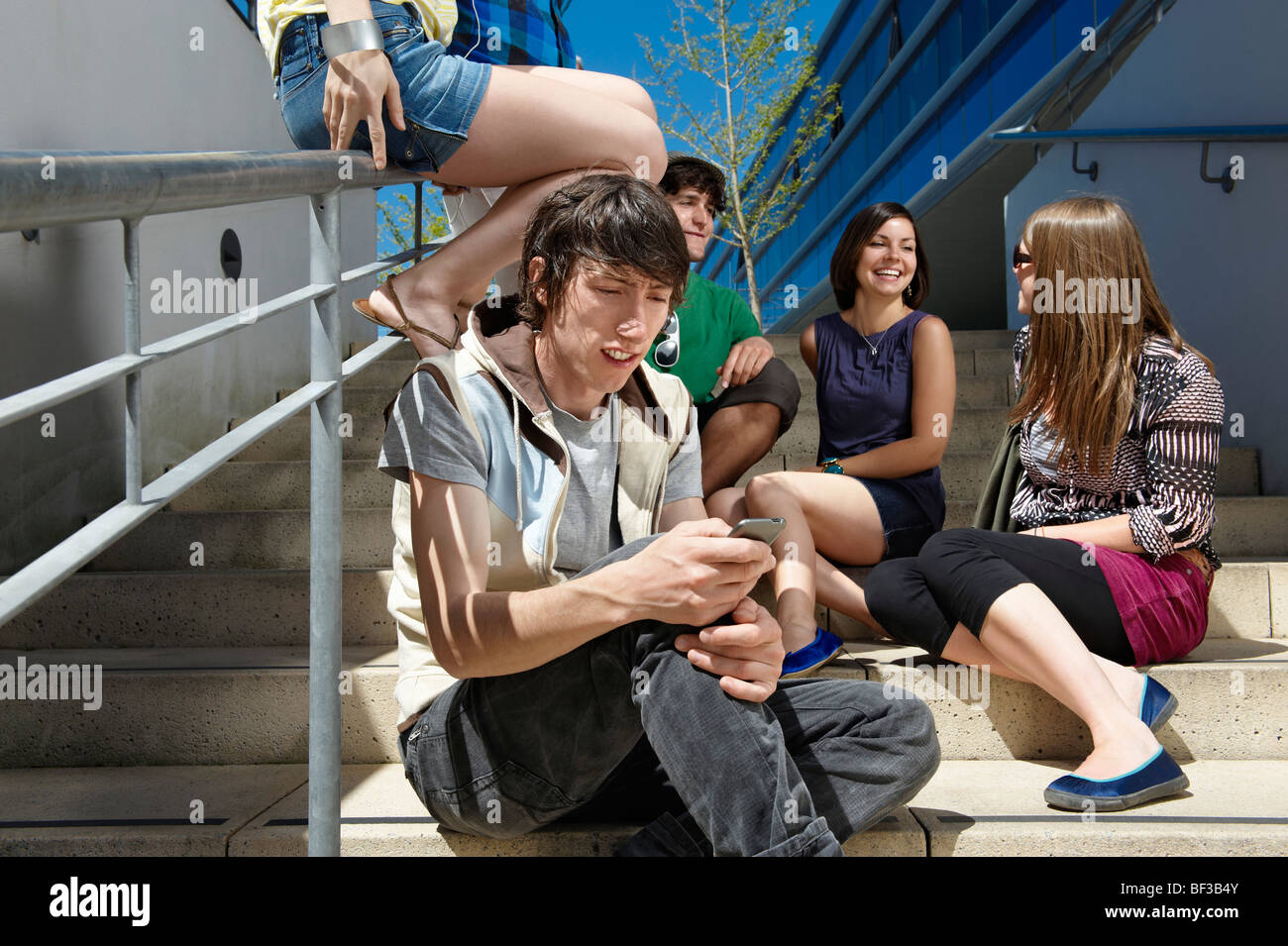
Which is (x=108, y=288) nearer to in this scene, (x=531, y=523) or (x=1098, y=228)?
(x=531, y=523)

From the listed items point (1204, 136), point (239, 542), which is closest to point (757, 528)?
point (239, 542)

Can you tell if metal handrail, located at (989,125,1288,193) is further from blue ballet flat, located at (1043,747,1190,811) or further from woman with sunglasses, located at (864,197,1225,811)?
blue ballet flat, located at (1043,747,1190,811)

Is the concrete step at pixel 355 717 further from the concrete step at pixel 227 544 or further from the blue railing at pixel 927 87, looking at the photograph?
the blue railing at pixel 927 87

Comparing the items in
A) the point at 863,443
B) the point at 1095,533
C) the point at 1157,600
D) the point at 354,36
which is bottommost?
the point at 1157,600

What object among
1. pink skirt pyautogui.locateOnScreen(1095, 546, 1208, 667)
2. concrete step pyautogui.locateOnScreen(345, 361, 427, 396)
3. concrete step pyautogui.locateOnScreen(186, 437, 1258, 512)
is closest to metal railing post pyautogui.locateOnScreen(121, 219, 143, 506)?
pink skirt pyautogui.locateOnScreen(1095, 546, 1208, 667)

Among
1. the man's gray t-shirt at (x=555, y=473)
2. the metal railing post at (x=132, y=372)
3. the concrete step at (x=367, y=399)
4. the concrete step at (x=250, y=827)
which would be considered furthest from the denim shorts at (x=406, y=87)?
the concrete step at (x=367, y=399)

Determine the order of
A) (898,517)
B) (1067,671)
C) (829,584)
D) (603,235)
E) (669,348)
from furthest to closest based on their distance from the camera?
(669,348)
(898,517)
(829,584)
(1067,671)
(603,235)

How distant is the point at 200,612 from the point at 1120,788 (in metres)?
1.94

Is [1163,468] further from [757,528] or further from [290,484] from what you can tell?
[290,484]

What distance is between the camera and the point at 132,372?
1088 mm

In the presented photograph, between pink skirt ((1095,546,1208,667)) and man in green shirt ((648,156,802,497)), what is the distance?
86 cm

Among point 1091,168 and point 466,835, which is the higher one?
point 1091,168

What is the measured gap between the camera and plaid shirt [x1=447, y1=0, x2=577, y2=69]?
70.9 inches

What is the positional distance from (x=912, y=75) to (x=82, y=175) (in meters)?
16.5
